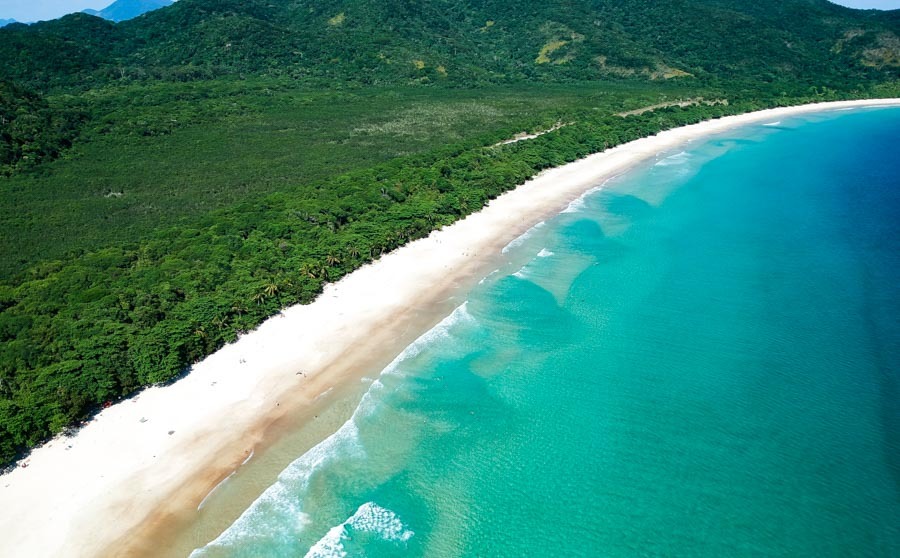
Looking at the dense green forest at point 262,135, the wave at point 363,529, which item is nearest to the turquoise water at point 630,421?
the wave at point 363,529

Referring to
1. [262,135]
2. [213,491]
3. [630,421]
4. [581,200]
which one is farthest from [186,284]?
[262,135]

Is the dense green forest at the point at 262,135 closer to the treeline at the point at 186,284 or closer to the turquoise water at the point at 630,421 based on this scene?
the treeline at the point at 186,284

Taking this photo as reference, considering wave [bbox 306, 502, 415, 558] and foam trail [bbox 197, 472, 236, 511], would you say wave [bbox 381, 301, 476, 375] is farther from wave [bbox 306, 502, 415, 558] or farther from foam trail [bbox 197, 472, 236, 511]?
foam trail [bbox 197, 472, 236, 511]

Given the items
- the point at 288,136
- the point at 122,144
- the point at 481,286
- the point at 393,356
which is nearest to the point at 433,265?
the point at 481,286

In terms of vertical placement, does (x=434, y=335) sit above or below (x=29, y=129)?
below

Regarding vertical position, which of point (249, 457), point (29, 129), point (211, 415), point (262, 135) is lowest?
point (249, 457)

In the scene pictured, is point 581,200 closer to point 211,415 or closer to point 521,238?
point 521,238
